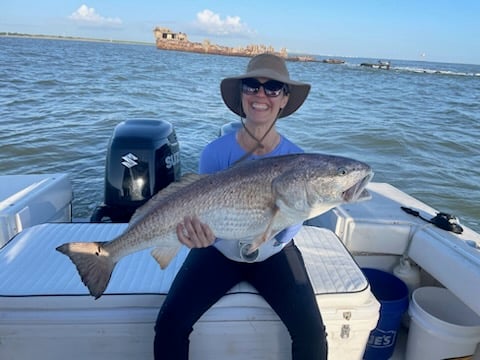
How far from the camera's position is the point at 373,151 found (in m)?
11.9

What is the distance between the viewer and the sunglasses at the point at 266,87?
2783 mm

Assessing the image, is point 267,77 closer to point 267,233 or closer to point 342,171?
point 342,171

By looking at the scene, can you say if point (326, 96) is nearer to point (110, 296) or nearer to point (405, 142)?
point (405, 142)

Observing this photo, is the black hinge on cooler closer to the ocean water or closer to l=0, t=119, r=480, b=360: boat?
l=0, t=119, r=480, b=360: boat

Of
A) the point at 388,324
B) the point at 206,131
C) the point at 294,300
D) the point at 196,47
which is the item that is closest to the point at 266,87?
the point at 294,300

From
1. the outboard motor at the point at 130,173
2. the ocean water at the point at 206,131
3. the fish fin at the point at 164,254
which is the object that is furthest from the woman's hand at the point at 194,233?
the ocean water at the point at 206,131

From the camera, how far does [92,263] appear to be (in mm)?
2271

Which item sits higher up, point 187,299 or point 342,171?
point 342,171

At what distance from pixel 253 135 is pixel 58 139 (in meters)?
9.32

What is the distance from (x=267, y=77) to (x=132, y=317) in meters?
1.76

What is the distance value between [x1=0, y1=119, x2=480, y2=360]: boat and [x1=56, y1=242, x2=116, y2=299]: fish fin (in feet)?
0.91

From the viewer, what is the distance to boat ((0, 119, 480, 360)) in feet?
8.15

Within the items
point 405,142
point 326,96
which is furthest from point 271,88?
point 326,96

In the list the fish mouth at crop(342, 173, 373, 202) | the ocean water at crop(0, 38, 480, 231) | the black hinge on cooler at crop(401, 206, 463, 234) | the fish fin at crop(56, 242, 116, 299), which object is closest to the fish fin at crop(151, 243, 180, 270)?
the fish fin at crop(56, 242, 116, 299)
